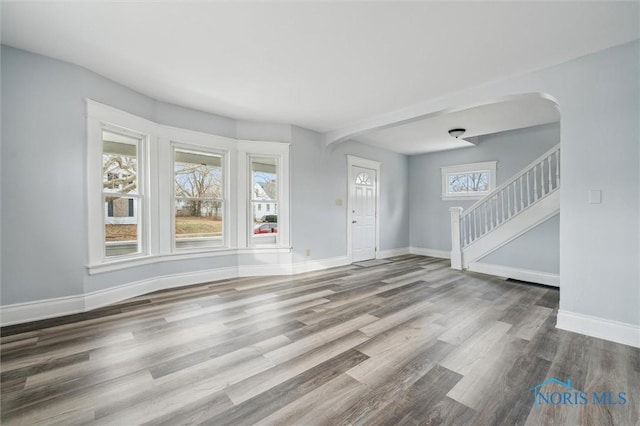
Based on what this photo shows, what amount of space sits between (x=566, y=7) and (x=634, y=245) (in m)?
2.06

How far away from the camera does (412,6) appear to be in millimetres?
2043

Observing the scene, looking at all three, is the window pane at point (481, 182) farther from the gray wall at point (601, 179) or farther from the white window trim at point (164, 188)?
the white window trim at point (164, 188)

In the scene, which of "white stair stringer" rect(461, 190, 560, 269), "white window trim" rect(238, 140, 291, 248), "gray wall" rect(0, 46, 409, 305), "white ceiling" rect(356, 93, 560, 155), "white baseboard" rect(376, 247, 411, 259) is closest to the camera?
"gray wall" rect(0, 46, 409, 305)

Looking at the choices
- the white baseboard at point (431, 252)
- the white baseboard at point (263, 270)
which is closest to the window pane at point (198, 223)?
the white baseboard at point (263, 270)

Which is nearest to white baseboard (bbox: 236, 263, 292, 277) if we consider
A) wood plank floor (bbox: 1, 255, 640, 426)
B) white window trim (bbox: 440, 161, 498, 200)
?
wood plank floor (bbox: 1, 255, 640, 426)

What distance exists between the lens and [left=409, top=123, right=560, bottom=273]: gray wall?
4.43 meters

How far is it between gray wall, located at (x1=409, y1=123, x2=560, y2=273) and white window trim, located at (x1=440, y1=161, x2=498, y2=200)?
0.29 feet

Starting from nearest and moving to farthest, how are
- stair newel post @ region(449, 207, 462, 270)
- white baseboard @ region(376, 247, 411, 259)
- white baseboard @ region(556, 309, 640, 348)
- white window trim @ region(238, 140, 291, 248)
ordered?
white baseboard @ region(556, 309, 640, 348), white window trim @ region(238, 140, 291, 248), stair newel post @ region(449, 207, 462, 270), white baseboard @ region(376, 247, 411, 259)

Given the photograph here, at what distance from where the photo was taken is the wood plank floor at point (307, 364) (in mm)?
1545

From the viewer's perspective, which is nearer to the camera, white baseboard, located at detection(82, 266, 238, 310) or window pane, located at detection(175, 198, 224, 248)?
white baseboard, located at detection(82, 266, 238, 310)

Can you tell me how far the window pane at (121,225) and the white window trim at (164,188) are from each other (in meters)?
0.12

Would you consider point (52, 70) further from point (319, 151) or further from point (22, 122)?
point (319, 151)

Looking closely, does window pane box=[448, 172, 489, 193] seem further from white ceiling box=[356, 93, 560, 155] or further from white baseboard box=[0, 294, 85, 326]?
white baseboard box=[0, 294, 85, 326]

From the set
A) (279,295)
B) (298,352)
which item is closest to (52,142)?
(279,295)
